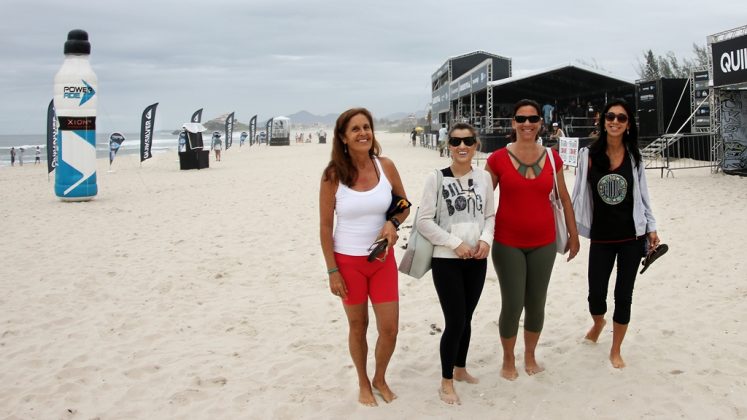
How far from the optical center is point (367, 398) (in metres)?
3.09

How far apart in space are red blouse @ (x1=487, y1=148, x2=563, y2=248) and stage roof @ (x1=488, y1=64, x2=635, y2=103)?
19.9 meters

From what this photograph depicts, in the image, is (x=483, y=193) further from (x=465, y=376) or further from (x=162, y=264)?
(x=162, y=264)

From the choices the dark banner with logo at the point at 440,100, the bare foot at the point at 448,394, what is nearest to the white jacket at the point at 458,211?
the bare foot at the point at 448,394

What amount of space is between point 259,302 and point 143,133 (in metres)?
17.7

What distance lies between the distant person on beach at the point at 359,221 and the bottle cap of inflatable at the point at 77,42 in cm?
1030

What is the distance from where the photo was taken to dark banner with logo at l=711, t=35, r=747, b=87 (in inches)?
472

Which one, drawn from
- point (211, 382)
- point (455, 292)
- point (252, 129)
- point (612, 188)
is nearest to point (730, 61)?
point (612, 188)

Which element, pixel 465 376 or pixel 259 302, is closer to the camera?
pixel 465 376

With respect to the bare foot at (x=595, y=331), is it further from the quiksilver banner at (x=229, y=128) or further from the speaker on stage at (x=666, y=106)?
the quiksilver banner at (x=229, y=128)

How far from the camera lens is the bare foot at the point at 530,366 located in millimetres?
3406

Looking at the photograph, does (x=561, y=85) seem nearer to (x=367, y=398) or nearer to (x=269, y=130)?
(x=367, y=398)

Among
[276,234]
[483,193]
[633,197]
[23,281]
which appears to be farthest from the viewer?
[276,234]

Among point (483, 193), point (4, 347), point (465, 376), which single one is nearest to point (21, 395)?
point (4, 347)

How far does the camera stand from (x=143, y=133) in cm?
2081
